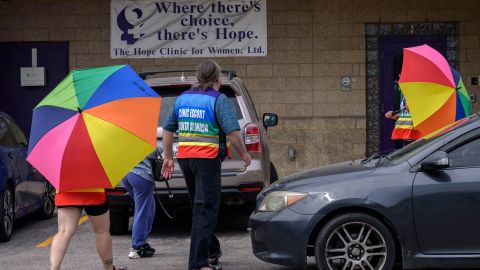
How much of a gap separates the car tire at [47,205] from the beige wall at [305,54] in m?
3.98

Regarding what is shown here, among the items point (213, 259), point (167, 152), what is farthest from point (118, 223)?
point (167, 152)

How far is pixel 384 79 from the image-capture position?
14453 mm

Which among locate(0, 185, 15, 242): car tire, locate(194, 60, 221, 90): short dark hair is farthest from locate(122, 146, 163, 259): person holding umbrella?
locate(0, 185, 15, 242): car tire

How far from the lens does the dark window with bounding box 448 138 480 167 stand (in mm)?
6477

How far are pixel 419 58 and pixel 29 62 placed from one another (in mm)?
7915

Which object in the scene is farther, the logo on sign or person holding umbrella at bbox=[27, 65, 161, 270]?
the logo on sign

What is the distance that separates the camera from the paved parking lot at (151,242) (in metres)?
7.78

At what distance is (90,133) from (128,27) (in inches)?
355

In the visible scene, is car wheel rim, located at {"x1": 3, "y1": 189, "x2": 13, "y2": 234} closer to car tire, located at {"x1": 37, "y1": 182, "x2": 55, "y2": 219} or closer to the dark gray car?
car tire, located at {"x1": 37, "y1": 182, "x2": 55, "y2": 219}

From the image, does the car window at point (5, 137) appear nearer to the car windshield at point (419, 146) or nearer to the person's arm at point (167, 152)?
the person's arm at point (167, 152)

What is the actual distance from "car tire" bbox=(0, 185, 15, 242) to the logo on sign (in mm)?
5662

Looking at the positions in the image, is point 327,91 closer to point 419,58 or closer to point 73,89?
point 419,58

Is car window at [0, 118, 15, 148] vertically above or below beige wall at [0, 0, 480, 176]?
below

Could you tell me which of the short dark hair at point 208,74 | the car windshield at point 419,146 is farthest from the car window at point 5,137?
the car windshield at point 419,146
